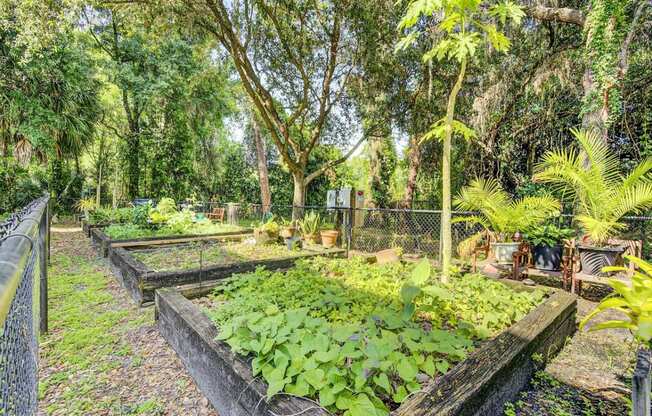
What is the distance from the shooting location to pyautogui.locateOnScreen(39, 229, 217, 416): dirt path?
1987 millimetres

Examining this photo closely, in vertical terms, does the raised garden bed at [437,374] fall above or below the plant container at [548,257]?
below

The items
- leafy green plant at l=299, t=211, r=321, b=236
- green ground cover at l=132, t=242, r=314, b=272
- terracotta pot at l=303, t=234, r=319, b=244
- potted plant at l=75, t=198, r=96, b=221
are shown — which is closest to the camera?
green ground cover at l=132, t=242, r=314, b=272

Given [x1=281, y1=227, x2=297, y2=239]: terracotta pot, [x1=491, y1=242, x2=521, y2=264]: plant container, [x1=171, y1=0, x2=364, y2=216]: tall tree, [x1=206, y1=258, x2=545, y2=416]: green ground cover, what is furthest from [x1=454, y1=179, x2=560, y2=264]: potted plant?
[x1=171, y1=0, x2=364, y2=216]: tall tree

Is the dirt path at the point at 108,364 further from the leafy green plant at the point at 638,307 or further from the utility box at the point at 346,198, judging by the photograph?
the utility box at the point at 346,198

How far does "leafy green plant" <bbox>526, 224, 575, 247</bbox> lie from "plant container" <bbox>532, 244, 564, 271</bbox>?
6 centimetres

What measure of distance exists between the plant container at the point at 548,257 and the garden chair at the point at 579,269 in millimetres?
96

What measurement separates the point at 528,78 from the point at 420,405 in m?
8.84

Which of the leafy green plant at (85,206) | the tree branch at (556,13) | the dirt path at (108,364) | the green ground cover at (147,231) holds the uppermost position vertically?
the tree branch at (556,13)

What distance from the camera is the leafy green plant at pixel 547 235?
15.1ft

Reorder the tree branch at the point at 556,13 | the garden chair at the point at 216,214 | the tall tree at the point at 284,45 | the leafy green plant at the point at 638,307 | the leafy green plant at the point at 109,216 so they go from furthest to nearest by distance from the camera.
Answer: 1. the garden chair at the point at 216,214
2. the leafy green plant at the point at 109,216
3. the tall tree at the point at 284,45
4. the tree branch at the point at 556,13
5. the leafy green plant at the point at 638,307

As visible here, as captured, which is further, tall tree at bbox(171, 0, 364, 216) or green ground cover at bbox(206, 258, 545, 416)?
tall tree at bbox(171, 0, 364, 216)

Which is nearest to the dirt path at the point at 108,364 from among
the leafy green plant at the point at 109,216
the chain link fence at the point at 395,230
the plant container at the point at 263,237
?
Answer: the plant container at the point at 263,237

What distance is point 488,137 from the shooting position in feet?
30.7

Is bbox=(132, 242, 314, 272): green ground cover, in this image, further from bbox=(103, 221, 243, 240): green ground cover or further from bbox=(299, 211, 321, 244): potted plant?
bbox=(103, 221, 243, 240): green ground cover
